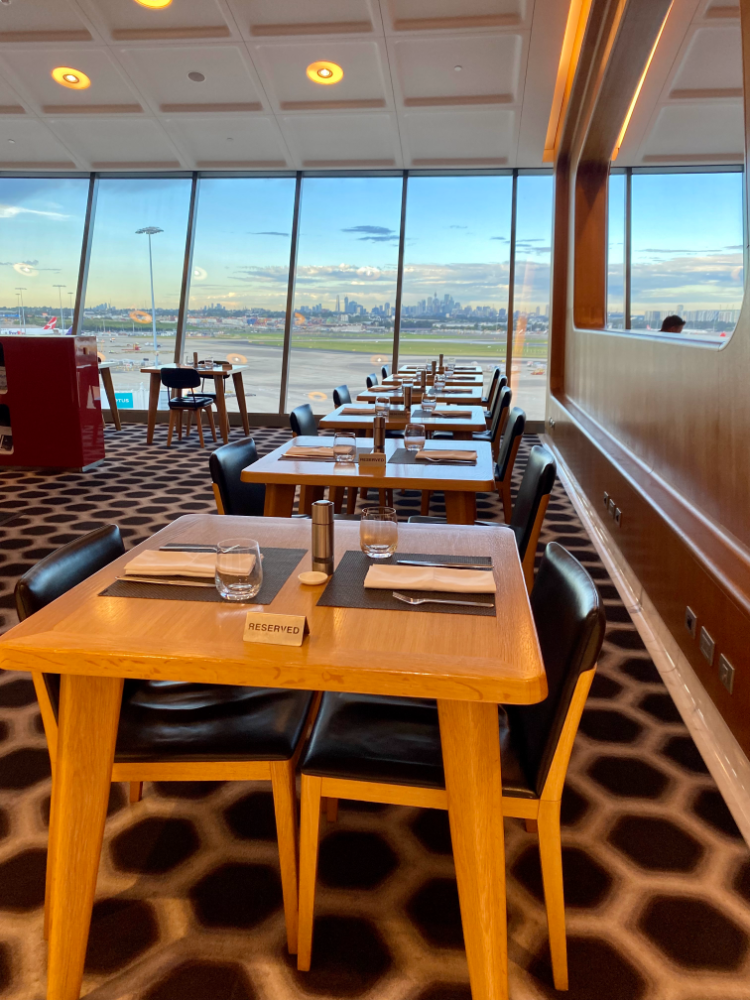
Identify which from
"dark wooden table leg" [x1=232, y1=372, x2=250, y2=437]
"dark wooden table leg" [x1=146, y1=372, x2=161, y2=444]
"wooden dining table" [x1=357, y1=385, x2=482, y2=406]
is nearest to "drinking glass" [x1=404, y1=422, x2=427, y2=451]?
"wooden dining table" [x1=357, y1=385, x2=482, y2=406]

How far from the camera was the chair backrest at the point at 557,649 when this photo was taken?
1268 mm

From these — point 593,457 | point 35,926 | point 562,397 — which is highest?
point 562,397

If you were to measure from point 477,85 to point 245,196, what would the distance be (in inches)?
141

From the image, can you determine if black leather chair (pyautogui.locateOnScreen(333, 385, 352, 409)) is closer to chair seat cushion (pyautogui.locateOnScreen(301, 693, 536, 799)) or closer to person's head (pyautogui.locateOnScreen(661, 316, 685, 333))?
person's head (pyautogui.locateOnScreen(661, 316, 685, 333))

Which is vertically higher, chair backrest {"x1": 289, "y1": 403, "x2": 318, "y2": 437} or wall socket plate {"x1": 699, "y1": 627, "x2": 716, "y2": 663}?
chair backrest {"x1": 289, "y1": 403, "x2": 318, "y2": 437}

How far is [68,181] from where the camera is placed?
9609 mm

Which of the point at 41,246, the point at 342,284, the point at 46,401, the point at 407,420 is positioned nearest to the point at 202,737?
the point at 407,420

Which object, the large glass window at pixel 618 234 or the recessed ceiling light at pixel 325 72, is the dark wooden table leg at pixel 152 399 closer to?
the recessed ceiling light at pixel 325 72

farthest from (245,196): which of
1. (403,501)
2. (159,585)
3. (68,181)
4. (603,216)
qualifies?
(159,585)

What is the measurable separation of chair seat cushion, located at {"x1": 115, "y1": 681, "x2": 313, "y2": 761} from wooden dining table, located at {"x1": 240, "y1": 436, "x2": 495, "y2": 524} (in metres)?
1.23

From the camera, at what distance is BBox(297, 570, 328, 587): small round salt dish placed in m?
1.57

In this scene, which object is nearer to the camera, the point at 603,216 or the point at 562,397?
the point at 603,216

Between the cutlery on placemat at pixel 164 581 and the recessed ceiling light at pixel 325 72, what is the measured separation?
6.99 meters

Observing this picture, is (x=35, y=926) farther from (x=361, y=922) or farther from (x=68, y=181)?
(x=68, y=181)
